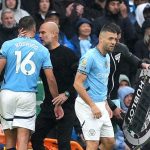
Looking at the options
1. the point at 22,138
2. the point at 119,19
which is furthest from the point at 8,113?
the point at 119,19

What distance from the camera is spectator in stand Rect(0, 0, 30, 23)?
13.6 meters

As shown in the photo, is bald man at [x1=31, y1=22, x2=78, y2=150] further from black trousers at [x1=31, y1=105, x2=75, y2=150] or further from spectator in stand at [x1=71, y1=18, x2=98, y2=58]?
spectator in stand at [x1=71, y1=18, x2=98, y2=58]

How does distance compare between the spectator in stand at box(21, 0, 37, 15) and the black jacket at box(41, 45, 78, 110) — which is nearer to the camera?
the black jacket at box(41, 45, 78, 110)

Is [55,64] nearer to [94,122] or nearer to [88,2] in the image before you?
[94,122]

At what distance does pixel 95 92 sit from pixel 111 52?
760 mm

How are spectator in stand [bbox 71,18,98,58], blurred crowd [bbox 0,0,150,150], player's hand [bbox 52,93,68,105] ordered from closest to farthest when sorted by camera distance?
player's hand [bbox 52,93,68,105]
blurred crowd [bbox 0,0,150,150]
spectator in stand [bbox 71,18,98,58]

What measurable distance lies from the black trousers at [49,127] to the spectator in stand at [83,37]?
339 cm

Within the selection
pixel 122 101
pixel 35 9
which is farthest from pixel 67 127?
pixel 35 9

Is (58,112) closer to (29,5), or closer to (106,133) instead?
(106,133)

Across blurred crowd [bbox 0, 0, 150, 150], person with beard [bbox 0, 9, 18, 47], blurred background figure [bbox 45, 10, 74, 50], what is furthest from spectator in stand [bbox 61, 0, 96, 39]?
person with beard [bbox 0, 9, 18, 47]

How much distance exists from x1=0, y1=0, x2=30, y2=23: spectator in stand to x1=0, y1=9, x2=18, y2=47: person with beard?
45 cm

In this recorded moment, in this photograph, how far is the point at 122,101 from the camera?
1198 cm

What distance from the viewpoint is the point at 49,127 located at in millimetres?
10078

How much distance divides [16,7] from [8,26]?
84 centimetres
